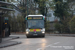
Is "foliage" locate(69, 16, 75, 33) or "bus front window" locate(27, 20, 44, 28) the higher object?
"bus front window" locate(27, 20, 44, 28)

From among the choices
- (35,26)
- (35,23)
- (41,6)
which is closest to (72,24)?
(41,6)

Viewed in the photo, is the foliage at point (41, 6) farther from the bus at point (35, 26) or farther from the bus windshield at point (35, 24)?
the bus windshield at point (35, 24)

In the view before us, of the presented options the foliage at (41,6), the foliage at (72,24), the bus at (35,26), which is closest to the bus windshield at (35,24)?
the bus at (35,26)

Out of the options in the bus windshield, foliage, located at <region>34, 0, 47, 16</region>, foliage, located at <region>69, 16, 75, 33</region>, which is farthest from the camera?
foliage, located at <region>34, 0, 47, 16</region>

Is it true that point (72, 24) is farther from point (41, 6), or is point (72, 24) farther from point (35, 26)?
point (35, 26)

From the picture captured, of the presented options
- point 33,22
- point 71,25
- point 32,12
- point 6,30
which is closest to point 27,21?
point 33,22

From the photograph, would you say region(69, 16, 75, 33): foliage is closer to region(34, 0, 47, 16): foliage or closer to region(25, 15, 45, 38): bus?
region(34, 0, 47, 16): foliage

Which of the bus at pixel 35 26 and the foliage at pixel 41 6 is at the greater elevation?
the foliage at pixel 41 6

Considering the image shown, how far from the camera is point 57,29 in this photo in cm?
3712

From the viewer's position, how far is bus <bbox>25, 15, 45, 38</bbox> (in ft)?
76.2

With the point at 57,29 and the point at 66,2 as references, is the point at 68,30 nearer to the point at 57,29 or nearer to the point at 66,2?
the point at 57,29

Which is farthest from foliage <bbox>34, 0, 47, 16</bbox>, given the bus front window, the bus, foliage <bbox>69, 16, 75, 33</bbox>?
the bus front window

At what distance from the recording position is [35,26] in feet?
77.3

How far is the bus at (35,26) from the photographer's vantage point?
23.2 m
